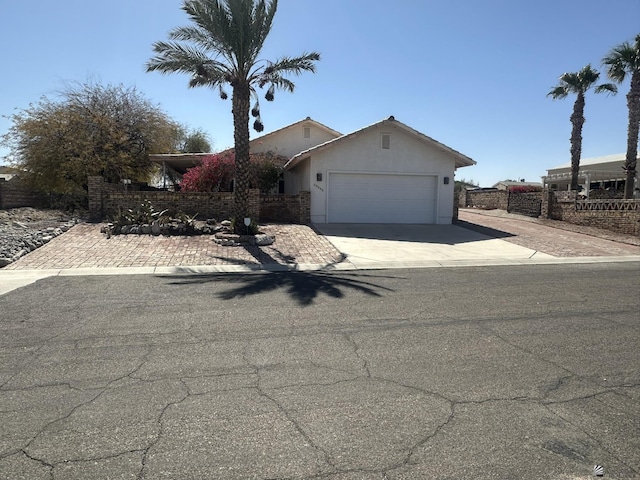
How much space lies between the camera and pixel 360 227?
1852 cm

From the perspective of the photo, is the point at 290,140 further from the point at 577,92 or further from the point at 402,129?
the point at 577,92

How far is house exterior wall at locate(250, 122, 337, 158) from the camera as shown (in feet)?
85.4

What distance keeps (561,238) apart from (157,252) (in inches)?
593

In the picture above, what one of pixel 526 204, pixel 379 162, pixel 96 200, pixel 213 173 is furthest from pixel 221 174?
pixel 526 204

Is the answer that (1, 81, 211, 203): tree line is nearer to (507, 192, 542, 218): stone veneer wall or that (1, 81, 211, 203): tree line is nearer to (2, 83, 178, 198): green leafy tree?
(2, 83, 178, 198): green leafy tree

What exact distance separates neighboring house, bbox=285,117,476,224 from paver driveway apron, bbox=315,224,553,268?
2.93 ft

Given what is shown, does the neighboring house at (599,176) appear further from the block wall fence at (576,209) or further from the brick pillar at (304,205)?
the brick pillar at (304,205)

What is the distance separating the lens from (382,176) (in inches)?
781

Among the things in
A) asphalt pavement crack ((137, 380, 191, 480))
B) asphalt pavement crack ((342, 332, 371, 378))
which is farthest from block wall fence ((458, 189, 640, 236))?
asphalt pavement crack ((137, 380, 191, 480))

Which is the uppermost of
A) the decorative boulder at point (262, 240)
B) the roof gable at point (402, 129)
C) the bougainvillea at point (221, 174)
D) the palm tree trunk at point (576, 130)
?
the palm tree trunk at point (576, 130)

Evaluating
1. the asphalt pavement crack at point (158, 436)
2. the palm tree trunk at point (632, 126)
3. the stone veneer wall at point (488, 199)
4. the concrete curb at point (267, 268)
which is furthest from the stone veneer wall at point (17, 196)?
the palm tree trunk at point (632, 126)

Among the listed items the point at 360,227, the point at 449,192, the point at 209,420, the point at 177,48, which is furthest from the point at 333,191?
the point at 209,420

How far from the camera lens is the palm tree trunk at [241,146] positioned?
46.8 feet

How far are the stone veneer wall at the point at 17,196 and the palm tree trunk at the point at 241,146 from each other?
1459 centimetres
